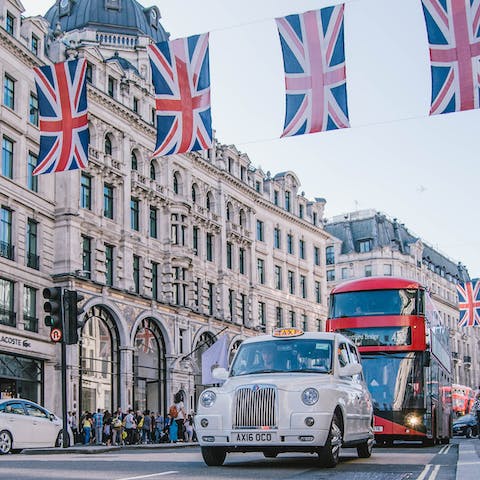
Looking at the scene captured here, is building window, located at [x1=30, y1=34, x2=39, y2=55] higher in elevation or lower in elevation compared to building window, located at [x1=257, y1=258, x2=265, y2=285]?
higher

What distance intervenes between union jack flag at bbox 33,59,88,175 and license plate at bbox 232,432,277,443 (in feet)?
42.3

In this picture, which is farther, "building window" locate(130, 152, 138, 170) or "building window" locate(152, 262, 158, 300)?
"building window" locate(152, 262, 158, 300)

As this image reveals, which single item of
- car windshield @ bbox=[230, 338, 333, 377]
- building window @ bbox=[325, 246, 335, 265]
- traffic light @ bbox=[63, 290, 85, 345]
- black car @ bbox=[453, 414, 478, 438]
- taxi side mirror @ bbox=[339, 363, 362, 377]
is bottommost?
black car @ bbox=[453, 414, 478, 438]

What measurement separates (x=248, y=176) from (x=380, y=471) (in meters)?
51.2

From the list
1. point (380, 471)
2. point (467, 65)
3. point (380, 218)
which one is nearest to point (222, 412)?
point (380, 471)

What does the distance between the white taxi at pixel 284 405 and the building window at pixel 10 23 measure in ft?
97.0

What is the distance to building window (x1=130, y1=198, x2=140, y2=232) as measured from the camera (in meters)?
48.6

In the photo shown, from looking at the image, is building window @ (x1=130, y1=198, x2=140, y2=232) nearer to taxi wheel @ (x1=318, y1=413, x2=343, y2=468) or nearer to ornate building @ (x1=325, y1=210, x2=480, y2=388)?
taxi wheel @ (x1=318, y1=413, x2=343, y2=468)

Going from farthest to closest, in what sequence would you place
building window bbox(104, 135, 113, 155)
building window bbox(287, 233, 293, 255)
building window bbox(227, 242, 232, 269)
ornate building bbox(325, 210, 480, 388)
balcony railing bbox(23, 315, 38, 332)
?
1. ornate building bbox(325, 210, 480, 388)
2. building window bbox(287, 233, 293, 255)
3. building window bbox(227, 242, 232, 269)
4. building window bbox(104, 135, 113, 155)
5. balcony railing bbox(23, 315, 38, 332)

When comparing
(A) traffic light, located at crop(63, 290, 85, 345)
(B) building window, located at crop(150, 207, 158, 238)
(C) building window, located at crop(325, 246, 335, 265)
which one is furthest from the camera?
(C) building window, located at crop(325, 246, 335, 265)

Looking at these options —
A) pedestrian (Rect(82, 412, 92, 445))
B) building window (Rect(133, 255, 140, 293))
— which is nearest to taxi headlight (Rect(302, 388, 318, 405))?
pedestrian (Rect(82, 412, 92, 445))

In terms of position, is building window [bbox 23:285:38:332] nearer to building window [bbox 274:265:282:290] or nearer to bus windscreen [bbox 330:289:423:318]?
bus windscreen [bbox 330:289:423:318]

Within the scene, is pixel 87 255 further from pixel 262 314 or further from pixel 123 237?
pixel 262 314

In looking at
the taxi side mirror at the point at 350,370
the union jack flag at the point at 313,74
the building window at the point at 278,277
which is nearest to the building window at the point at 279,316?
the building window at the point at 278,277
